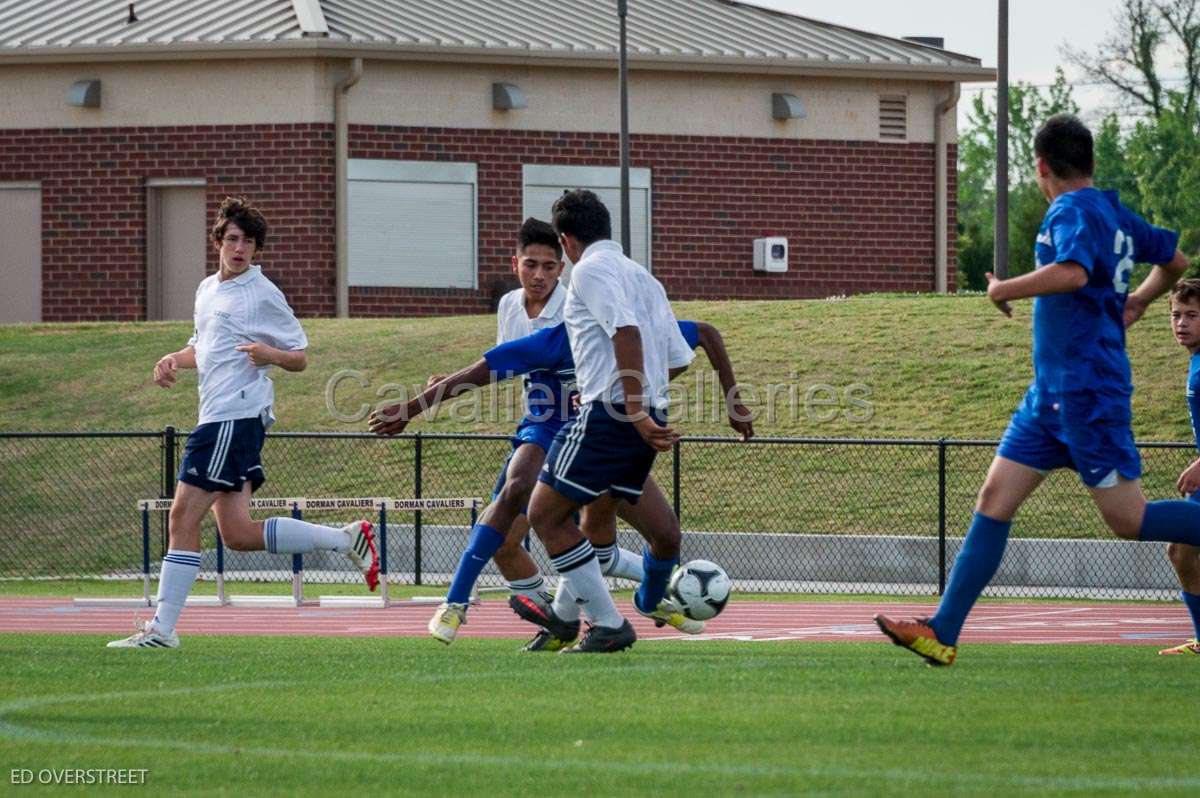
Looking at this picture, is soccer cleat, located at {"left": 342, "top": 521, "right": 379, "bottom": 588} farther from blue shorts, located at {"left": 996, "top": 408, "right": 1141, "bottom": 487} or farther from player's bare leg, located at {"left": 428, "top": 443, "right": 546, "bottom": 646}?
blue shorts, located at {"left": 996, "top": 408, "right": 1141, "bottom": 487}

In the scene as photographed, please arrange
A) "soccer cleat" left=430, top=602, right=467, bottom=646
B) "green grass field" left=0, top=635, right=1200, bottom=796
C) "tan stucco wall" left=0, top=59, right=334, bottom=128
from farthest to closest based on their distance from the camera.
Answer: "tan stucco wall" left=0, top=59, right=334, bottom=128 < "soccer cleat" left=430, top=602, right=467, bottom=646 < "green grass field" left=0, top=635, right=1200, bottom=796

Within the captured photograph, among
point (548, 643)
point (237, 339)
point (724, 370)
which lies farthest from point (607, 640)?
point (237, 339)

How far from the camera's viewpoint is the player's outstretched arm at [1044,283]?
772 cm

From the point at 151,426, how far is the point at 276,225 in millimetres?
9130

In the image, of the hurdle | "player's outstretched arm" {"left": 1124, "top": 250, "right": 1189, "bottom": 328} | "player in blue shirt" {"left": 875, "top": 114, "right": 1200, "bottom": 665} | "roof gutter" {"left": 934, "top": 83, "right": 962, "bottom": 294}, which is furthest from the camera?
"roof gutter" {"left": 934, "top": 83, "right": 962, "bottom": 294}

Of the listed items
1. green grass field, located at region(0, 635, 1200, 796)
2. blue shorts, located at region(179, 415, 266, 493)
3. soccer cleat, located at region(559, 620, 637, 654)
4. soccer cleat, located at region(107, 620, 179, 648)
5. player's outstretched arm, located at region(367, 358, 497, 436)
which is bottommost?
soccer cleat, located at region(107, 620, 179, 648)

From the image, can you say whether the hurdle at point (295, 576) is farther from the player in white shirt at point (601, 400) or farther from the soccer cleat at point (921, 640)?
the soccer cleat at point (921, 640)

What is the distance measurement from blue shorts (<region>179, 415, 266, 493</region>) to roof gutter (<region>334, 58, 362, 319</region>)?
22.2 meters

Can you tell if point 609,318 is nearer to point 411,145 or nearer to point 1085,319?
point 1085,319

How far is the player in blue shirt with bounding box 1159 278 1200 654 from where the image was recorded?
9.52 metres

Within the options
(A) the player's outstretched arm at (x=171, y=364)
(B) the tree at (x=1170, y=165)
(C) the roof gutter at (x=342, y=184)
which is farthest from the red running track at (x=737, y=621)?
(B) the tree at (x=1170, y=165)

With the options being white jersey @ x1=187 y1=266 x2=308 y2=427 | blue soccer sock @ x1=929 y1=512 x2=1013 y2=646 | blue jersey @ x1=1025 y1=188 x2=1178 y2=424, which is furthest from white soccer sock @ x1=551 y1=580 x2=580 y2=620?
blue jersey @ x1=1025 y1=188 x2=1178 y2=424

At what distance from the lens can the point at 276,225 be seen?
32562 millimetres

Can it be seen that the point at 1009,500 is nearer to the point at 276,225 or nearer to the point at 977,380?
the point at 977,380
